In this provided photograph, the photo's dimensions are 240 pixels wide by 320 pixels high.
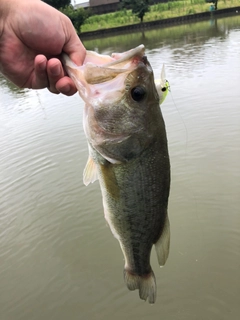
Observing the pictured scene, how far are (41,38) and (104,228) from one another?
3.48 metres

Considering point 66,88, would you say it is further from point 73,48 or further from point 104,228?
point 104,228

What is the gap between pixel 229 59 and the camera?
1248cm

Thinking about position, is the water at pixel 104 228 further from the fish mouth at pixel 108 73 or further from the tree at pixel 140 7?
the tree at pixel 140 7

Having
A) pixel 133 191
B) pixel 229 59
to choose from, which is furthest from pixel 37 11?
pixel 229 59

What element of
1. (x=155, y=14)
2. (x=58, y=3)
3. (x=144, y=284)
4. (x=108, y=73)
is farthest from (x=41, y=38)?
(x=58, y=3)

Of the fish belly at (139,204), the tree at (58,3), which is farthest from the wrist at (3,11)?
the tree at (58,3)

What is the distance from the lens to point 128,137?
1674mm

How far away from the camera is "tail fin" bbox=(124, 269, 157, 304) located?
6.38 feet

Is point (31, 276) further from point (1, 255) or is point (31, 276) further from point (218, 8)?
point (218, 8)

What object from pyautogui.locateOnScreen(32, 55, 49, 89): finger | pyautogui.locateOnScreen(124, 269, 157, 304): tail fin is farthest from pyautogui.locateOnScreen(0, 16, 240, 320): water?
pyautogui.locateOnScreen(32, 55, 49, 89): finger

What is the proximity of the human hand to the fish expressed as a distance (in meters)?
0.09

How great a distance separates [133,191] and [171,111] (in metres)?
6.93

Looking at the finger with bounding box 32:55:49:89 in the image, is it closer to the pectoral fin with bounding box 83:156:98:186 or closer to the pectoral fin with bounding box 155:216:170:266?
the pectoral fin with bounding box 83:156:98:186

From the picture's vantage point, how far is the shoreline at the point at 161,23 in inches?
1298
